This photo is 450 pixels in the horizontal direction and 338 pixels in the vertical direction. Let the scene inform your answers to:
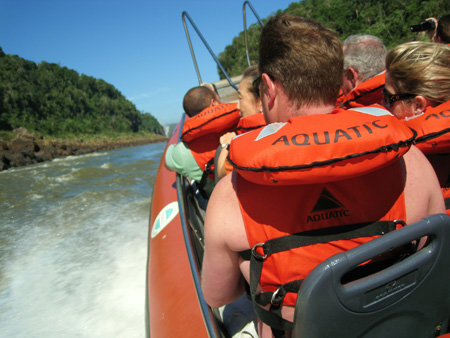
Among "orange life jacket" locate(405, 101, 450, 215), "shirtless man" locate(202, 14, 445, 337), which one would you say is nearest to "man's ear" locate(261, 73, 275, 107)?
"shirtless man" locate(202, 14, 445, 337)

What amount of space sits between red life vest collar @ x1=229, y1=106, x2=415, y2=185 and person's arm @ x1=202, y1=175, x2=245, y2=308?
119 millimetres

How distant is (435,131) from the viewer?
40.8 inches

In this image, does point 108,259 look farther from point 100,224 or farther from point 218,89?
point 218,89

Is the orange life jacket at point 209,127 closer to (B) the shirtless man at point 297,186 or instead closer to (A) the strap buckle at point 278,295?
(B) the shirtless man at point 297,186

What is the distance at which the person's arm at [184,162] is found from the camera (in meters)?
2.34

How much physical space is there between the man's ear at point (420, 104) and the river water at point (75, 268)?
2.19 m

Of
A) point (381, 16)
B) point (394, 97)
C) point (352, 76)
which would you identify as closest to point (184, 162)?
point (352, 76)

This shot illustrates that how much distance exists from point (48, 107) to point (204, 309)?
6075cm

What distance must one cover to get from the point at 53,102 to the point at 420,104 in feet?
207

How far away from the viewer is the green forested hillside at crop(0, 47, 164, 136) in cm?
4347

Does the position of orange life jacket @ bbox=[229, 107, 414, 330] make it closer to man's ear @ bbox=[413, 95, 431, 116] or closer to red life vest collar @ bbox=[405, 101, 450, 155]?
red life vest collar @ bbox=[405, 101, 450, 155]

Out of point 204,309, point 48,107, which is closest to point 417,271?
point 204,309

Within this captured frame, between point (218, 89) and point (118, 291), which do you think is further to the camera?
point (218, 89)

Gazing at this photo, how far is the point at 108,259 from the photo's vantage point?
123 inches
